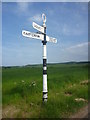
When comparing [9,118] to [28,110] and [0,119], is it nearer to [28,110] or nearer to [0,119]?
[0,119]

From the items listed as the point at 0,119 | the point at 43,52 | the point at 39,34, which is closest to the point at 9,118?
the point at 0,119

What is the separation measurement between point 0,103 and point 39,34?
114 inches

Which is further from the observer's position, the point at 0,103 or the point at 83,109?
the point at 0,103

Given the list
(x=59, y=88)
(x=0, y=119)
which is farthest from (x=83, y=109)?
(x=59, y=88)

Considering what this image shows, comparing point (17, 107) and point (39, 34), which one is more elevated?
point (39, 34)

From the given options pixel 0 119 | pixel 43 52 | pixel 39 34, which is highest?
pixel 39 34

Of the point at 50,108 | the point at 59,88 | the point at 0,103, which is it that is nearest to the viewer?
the point at 50,108

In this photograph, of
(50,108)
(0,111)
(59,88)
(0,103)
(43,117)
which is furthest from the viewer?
(59,88)

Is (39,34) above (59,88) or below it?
above

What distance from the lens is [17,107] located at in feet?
22.9

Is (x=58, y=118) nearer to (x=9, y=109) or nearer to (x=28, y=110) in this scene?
(x=28, y=110)

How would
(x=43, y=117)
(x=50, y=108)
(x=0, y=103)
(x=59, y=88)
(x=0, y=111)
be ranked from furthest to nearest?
1. (x=59, y=88)
2. (x=0, y=103)
3. (x=0, y=111)
4. (x=50, y=108)
5. (x=43, y=117)

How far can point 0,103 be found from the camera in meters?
7.60

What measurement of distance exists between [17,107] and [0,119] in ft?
3.44
